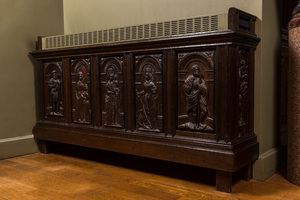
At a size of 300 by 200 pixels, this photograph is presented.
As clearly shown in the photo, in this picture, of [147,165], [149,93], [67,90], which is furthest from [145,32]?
[147,165]

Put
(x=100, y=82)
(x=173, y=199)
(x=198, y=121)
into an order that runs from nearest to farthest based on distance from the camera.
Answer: (x=173, y=199)
(x=198, y=121)
(x=100, y=82)

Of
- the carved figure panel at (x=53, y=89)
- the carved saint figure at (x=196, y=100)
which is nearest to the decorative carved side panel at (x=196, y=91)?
the carved saint figure at (x=196, y=100)

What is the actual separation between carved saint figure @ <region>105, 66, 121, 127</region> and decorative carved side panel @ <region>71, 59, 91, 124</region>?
234 millimetres

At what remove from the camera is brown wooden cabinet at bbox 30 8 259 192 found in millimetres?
2225

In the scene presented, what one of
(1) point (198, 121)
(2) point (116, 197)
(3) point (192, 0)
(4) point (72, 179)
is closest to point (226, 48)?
(1) point (198, 121)

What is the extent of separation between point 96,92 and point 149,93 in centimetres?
60

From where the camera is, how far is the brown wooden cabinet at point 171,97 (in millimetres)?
2225

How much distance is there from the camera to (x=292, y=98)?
2.42m

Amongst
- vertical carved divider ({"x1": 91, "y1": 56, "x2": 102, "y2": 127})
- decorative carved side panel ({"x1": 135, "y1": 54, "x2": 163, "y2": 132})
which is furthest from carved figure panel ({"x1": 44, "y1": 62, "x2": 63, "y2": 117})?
decorative carved side panel ({"x1": 135, "y1": 54, "x2": 163, "y2": 132})

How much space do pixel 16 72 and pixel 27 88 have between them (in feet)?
0.70

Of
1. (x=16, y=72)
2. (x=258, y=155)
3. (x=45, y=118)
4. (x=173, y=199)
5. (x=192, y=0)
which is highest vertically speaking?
(x=192, y=0)

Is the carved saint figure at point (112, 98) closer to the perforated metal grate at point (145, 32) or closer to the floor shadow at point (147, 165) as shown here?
the perforated metal grate at point (145, 32)

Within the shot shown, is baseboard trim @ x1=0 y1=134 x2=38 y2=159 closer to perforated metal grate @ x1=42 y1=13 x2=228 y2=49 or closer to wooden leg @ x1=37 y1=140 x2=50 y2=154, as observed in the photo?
wooden leg @ x1=37 y1=140 x2=50 y2=154

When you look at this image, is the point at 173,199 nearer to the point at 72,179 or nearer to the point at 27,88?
the point at 72,179
